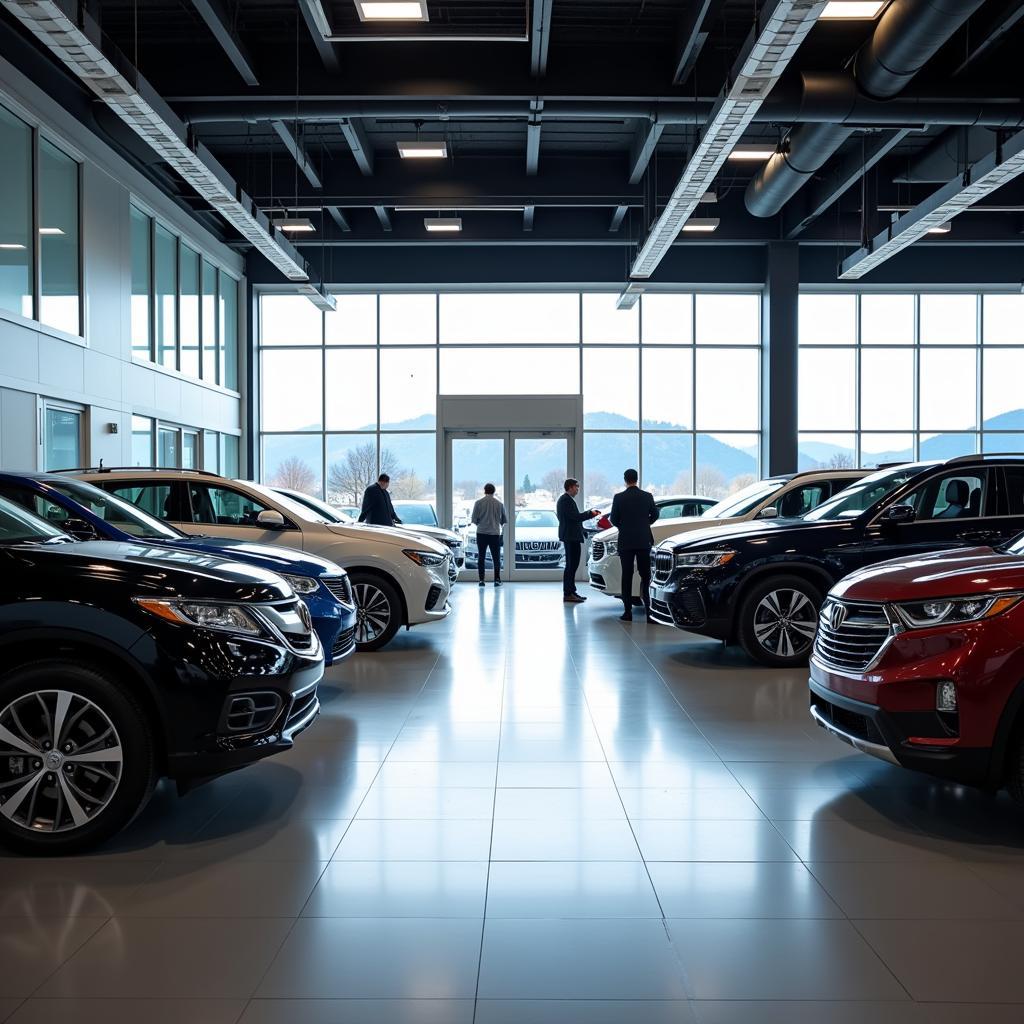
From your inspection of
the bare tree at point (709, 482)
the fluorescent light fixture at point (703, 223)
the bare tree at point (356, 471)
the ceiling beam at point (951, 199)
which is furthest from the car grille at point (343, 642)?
the bare tree at point (709, 482)

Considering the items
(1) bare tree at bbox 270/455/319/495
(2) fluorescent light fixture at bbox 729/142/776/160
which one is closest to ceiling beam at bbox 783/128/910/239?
(2) fluorescent light fixture at bbox 729/142/776/160

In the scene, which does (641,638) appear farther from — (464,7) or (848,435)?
(848,435)

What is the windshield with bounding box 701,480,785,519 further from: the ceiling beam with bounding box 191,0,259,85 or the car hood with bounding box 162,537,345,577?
the ceiling beam with bounding box 191,0,259,85

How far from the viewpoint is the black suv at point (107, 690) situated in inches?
154

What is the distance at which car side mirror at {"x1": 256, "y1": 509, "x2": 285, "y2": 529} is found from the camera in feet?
28.4

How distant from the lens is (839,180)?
1517cm

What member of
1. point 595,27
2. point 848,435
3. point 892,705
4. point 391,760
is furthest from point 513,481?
point 892,705

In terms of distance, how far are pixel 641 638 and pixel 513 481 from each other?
810cm

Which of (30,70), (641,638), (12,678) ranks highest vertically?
(30,70)

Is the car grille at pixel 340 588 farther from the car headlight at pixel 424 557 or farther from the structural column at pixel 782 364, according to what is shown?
the structural column at pixel 782 364

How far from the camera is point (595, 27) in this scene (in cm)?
1091

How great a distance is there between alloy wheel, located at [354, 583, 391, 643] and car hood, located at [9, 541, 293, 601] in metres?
4.94

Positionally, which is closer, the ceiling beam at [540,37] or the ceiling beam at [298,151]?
the ceiling beam at [540,37]

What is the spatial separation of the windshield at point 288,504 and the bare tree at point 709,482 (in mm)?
11580
